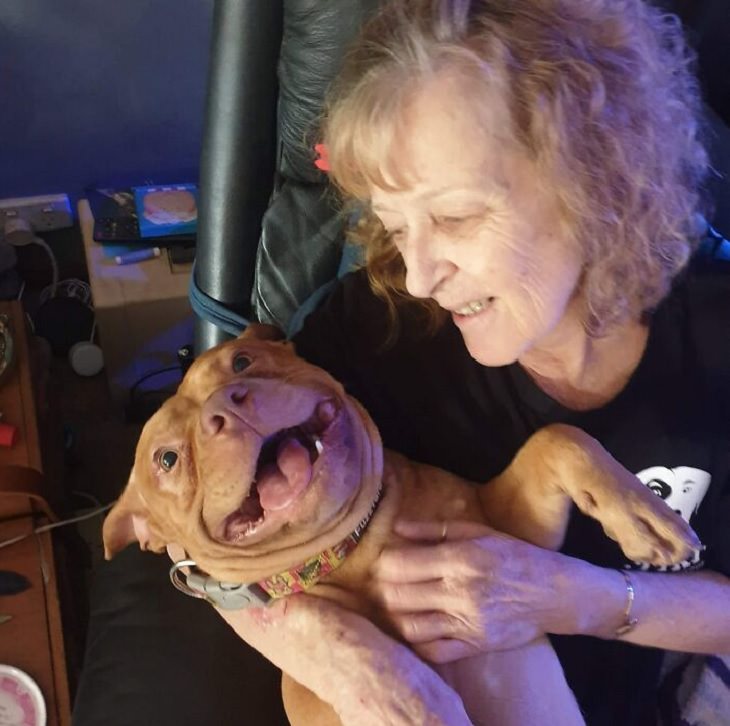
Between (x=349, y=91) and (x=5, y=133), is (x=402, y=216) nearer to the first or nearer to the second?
(x=349, y=91)

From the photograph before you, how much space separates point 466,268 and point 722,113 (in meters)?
0.87

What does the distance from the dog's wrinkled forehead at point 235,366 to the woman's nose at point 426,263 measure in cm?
20

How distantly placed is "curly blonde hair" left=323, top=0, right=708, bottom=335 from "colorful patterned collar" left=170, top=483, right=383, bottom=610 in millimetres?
454

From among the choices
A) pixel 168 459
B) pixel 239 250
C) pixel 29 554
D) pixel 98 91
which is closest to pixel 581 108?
pixel 168 459

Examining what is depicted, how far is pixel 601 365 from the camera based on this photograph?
3.99ft

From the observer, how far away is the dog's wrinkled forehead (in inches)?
42.2

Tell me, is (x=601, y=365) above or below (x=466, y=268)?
below

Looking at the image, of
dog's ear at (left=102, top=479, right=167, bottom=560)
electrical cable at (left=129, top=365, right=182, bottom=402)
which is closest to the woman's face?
dog's ear at (left=102, top=479, right=167, bottom=560)

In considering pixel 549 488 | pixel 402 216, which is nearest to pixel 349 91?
pixel 402 216

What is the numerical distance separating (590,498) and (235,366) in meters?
0.48

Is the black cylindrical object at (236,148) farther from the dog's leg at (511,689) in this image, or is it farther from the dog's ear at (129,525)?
the dog's leg at (511,689)

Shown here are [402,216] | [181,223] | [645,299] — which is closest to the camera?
[402,216]

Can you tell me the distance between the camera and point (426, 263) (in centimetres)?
103

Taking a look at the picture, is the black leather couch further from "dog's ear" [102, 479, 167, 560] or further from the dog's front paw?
the dog's front paw
